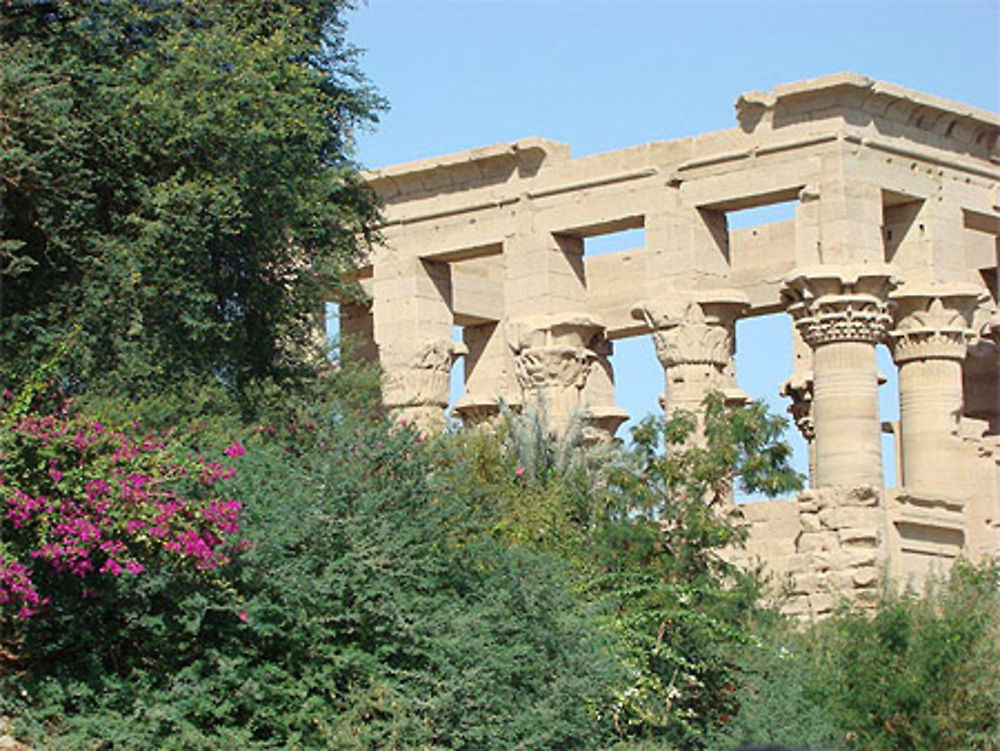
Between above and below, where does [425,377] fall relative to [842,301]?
below

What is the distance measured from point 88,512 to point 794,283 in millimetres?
14706

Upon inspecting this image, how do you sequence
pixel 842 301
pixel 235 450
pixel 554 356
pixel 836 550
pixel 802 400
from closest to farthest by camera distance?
pixel 235 450
pixel 836 550
pixel 842 301
pixel 554 356
pixel 802 400

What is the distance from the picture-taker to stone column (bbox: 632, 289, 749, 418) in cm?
3142

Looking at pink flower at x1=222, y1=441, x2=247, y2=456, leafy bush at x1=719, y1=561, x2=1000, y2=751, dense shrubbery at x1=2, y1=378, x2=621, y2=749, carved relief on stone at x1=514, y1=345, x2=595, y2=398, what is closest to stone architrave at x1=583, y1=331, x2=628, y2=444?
carved relief on stone at x1=514, y1=345, x2=595, y2=398

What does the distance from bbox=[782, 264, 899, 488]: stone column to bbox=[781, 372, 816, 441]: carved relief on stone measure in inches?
179

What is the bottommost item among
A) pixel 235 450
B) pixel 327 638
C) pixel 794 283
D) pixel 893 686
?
pixel 893 686

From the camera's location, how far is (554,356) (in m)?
32.8

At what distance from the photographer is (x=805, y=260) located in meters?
30.5

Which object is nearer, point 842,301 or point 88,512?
point 88,512

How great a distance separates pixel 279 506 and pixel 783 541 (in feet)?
38.9

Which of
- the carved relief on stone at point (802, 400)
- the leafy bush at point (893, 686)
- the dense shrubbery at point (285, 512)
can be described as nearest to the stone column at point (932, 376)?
the carved relief on stone at point (802, 400)

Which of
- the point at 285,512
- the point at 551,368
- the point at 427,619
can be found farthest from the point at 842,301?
the point at 285,512

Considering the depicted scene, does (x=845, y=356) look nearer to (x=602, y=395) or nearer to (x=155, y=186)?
(x=602, y=395)

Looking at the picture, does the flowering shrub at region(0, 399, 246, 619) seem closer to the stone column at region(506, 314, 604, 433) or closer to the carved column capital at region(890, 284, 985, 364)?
the stone column at region(506, 314, 604, 433)
